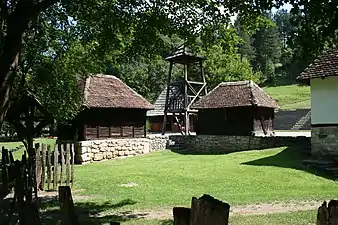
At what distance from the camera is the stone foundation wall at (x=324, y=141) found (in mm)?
19906

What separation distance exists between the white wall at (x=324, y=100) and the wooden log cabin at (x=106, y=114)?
1290 centimetres

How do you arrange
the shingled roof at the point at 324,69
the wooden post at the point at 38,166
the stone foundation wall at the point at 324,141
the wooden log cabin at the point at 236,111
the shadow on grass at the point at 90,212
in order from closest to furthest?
the shadow on grass at the point at 90,212 < the wooden post at the point at 38,166 < the shingled roof at the point at 324,69 < the stone foundation wall at the point at 324,141 < the wooden log cabin at the point at 236,111

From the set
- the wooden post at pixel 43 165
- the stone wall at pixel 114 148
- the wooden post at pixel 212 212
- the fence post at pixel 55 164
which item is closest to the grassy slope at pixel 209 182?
the fence post at pixel 55 164

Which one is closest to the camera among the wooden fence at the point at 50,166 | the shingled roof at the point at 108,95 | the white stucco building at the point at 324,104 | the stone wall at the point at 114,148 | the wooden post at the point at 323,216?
the wooden post at the point at 323,216

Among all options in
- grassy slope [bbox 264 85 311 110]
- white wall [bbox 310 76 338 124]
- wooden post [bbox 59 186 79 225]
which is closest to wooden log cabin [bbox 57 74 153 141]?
white wall [bbox 310 76 338 124]

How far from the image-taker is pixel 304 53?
19.9 feet

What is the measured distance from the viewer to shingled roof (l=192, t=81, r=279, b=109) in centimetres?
3034

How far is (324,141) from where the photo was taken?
20297mm

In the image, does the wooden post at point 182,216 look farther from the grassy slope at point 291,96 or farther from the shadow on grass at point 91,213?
the grassy slope at point 291,96

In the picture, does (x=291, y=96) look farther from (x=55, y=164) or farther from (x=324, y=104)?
(x=55, y=164)

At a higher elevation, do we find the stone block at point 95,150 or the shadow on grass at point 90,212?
the stone block at point 95,150

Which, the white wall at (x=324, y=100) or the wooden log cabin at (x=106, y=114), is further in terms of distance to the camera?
the wooden log cabin at (x=106, y=114)

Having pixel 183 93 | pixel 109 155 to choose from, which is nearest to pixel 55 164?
pixel 109 155

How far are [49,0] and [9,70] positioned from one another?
58.3 inches
